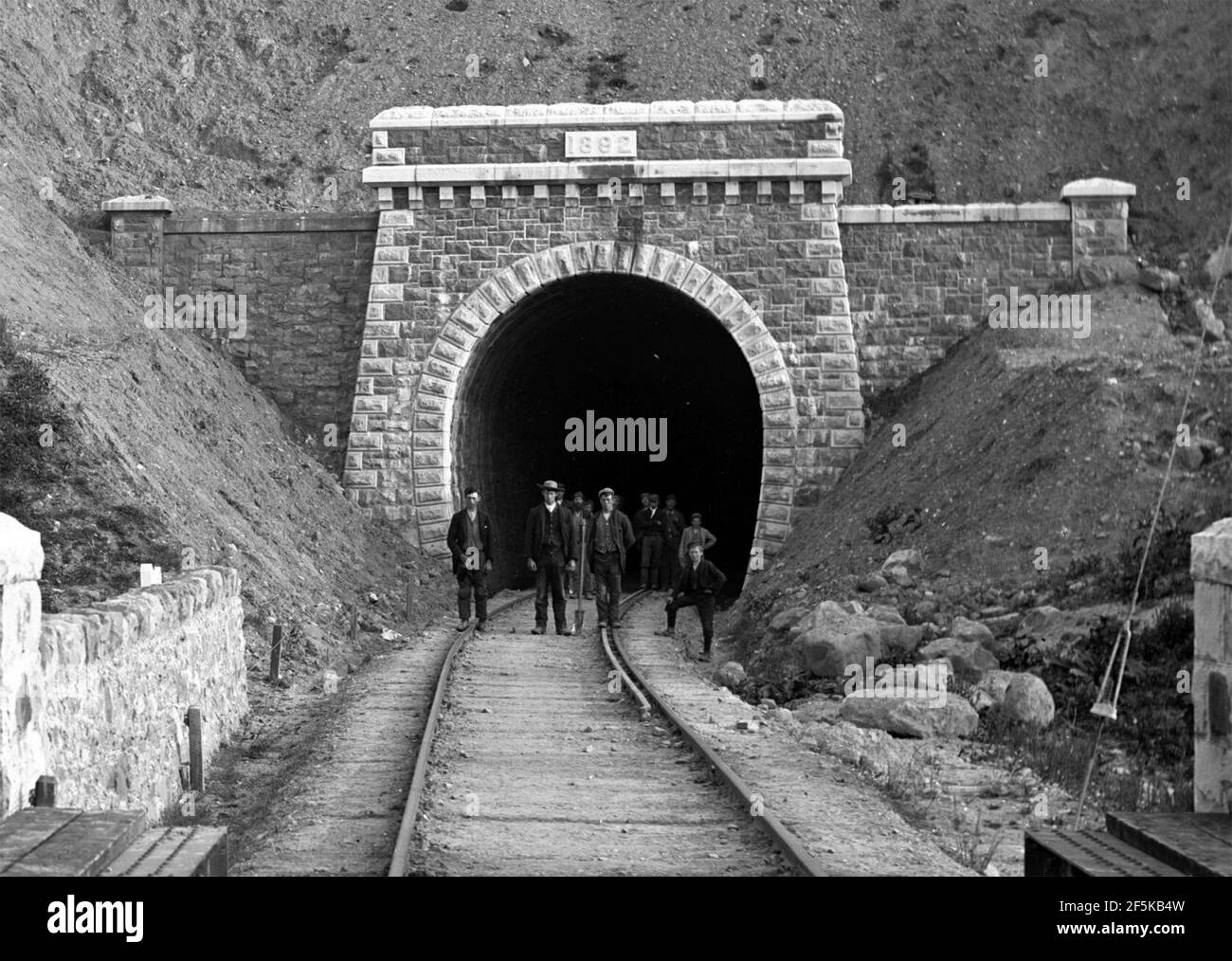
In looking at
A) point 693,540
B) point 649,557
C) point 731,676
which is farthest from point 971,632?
point 649,557

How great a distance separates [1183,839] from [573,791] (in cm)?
444

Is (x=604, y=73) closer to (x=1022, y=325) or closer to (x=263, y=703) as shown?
(x=1022, y=325)

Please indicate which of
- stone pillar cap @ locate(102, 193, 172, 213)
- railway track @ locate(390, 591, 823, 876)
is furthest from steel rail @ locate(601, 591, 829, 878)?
stone pillar cap @ locate(102, 193, 172, 213)

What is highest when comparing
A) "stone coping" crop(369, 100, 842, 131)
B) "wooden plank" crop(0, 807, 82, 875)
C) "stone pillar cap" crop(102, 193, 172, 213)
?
"stone coping" crop(369, 100, 842, 131)

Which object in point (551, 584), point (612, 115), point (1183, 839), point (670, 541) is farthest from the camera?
point (670, 541)

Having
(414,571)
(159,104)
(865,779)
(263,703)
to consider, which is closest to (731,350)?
(414,571)

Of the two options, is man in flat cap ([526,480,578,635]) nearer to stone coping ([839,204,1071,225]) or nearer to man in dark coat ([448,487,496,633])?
man in dark coat ([448,487,496,633])

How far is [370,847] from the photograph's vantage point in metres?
7.80

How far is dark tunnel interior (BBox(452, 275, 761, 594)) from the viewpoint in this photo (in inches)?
940

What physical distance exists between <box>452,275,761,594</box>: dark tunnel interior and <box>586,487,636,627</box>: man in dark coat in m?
5.00

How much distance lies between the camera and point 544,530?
17547mm

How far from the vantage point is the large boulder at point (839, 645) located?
13.7 m

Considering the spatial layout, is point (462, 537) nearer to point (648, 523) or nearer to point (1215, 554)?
point (648, 523)

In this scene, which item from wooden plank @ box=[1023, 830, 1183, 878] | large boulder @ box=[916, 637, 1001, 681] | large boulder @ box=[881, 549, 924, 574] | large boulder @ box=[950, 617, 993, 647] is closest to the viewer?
wooden plank @ box=[1023, 830, 1183, 878]
